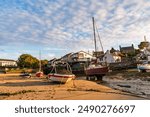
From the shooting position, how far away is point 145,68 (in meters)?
50.3

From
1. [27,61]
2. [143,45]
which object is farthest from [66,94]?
[143,45]

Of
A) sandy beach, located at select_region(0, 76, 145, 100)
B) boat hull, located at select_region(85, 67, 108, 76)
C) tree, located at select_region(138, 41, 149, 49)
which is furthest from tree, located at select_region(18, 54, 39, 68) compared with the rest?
sandy beach, located at select_region(0, 76, 145, 100)

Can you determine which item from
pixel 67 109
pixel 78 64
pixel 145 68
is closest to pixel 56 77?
pixel 67 109

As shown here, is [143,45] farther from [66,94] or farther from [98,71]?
[66,94]

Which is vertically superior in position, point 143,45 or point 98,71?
point 143,45

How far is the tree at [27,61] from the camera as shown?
10756cm

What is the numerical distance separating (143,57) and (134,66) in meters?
19.4

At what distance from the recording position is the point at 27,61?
10731 cm

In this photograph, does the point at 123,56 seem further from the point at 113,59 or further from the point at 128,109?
the point at 128,109

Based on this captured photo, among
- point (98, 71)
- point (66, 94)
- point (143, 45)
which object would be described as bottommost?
point (66, 94)

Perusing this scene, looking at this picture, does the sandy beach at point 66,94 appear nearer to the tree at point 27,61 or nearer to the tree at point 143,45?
the tree at point 27,61

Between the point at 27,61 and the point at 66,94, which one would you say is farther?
the point at 27,61

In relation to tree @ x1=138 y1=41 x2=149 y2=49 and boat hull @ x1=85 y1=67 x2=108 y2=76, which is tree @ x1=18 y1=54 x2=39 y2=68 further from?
boat hull @ x1=85 y1=67 x2=108 y2=76

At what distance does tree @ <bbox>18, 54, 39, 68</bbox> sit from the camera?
108 m
